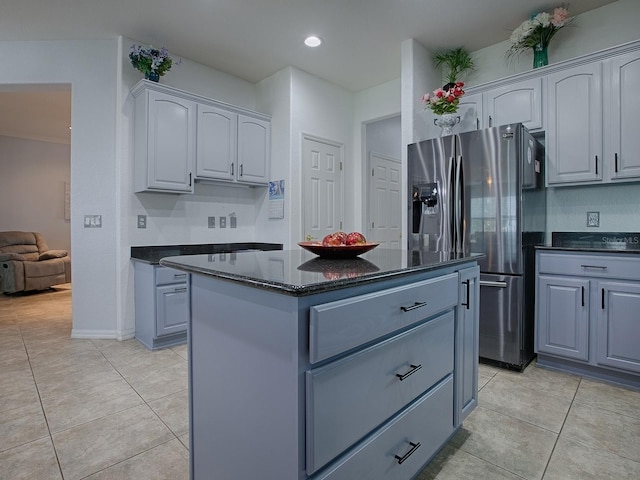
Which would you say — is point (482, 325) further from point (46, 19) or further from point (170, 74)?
point (46, 19)

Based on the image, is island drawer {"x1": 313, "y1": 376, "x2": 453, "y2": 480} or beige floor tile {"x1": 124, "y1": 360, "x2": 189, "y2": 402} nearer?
island drawer {"x1": 313, "y1": 376, "x2": 453, "y2": 480}

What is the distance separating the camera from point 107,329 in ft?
11.3

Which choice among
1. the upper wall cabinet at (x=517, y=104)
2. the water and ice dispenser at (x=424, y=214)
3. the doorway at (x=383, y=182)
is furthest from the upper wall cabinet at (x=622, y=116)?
the doorway at (x=383, y=182)

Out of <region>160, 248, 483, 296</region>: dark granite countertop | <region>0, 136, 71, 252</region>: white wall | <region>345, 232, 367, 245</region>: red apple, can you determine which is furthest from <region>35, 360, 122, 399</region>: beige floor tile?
<region>0, 136, 71, 252</region>: white wall

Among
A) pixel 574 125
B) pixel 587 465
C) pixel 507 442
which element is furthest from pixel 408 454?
pixel 574 125

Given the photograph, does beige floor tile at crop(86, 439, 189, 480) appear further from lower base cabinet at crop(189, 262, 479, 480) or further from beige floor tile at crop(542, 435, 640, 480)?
beige floor tile at crop(542, 435, 640, 480)

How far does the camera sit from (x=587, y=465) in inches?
62.5

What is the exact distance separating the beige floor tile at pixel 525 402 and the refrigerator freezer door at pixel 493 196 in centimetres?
76

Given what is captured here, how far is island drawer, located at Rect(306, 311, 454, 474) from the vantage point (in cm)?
96

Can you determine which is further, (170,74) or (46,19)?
(170,74)

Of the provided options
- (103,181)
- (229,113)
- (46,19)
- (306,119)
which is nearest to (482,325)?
(306,119)

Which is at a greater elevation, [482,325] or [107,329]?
[482,325]

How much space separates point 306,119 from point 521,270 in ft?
9.18

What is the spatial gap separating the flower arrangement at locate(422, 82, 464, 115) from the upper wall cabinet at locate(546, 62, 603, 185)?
65 cm
